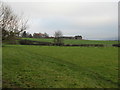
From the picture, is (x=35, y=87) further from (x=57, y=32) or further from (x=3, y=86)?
(x=57, y=32)

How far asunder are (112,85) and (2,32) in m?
7.77

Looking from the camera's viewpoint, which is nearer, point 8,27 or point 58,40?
point 8,27

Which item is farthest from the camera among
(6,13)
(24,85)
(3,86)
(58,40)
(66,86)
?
(58,40)

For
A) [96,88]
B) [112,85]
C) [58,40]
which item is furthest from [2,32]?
[58,40]

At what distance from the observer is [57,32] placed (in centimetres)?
10606

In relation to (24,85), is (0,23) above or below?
above

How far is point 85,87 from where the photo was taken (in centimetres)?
769

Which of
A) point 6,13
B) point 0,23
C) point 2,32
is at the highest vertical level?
point 6,13

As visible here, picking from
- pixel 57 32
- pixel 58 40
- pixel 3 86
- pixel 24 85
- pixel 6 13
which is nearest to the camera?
pixel 3 86

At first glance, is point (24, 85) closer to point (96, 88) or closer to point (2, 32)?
point (2, 32)

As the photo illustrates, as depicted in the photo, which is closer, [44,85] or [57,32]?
[44,85]

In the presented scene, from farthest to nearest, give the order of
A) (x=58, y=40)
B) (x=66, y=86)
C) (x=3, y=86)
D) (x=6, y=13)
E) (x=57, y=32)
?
(x=57, y=32), (x=58, y=40), (x=6, y=13), (x=66, y=86), (x=3, y=86)

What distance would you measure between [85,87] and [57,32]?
99.3 m

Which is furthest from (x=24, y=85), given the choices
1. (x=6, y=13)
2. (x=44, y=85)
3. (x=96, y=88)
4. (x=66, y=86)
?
(x=6, y=13)
